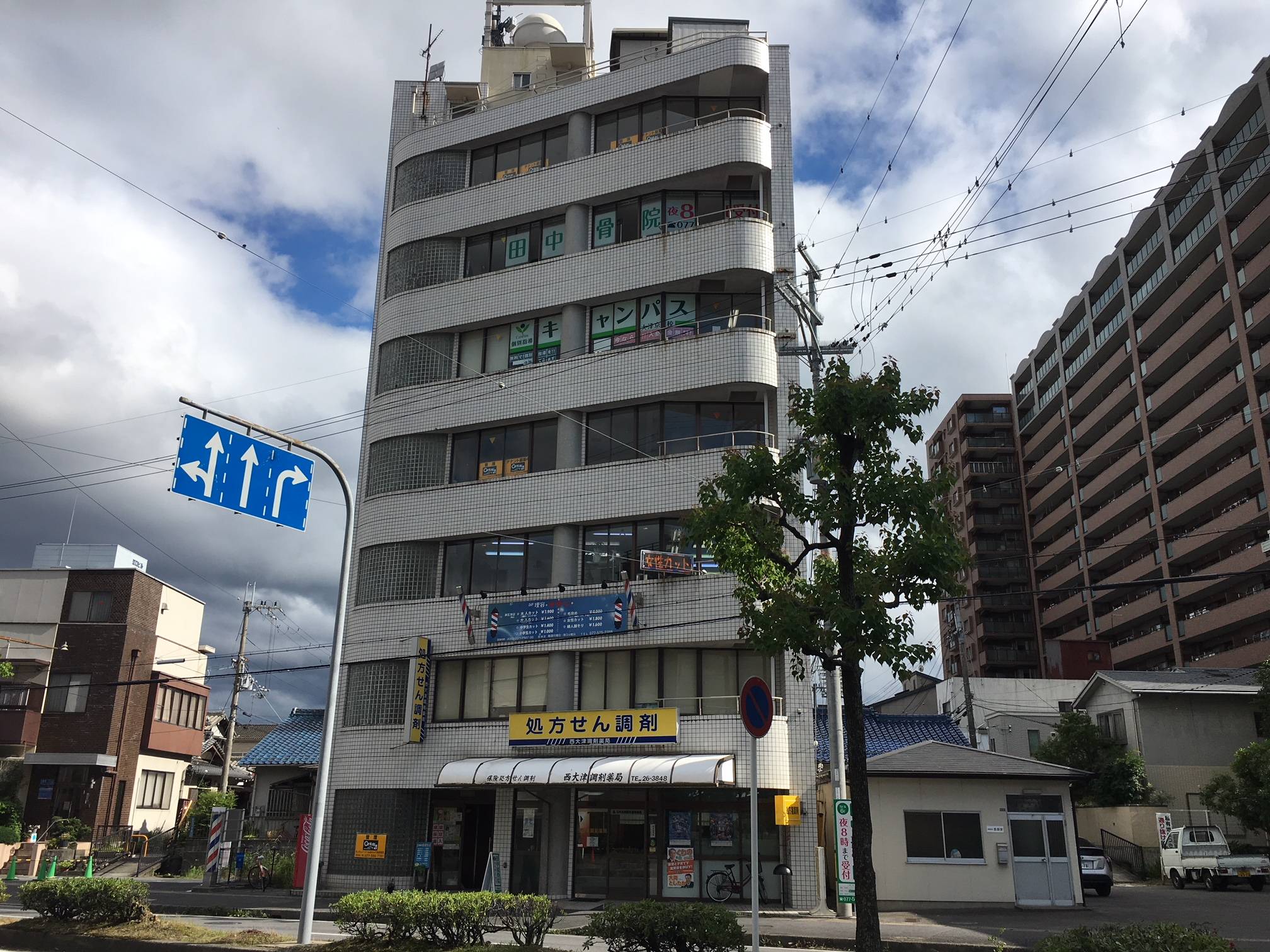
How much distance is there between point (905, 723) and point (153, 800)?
115 ft

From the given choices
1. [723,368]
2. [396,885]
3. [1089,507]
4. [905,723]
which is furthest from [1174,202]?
[396,885]

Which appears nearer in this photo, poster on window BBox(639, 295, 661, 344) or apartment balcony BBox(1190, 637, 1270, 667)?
poster on window BBox(639, 295, 661, 344)

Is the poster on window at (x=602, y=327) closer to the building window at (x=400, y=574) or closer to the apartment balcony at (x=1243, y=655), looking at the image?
the building window at (x=400, y=574)

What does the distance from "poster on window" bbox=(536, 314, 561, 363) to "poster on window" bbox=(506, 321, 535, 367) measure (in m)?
0.29

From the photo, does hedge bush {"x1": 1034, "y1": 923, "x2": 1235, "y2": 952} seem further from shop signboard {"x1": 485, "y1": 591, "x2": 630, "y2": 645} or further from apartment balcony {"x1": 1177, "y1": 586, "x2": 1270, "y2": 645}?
apartment balcony {"x1": 1177, "y1": 586, "x2": 1270, "y2": 645}

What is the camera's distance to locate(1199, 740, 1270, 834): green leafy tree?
34.1m

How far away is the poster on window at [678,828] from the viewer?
26.1 meters

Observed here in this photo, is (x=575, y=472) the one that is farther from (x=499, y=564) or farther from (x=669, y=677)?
(x=669, y=677)

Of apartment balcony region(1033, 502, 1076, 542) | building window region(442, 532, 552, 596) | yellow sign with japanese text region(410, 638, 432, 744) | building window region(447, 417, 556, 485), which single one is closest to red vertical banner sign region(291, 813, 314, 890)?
yellow sign with japanese text region(410, 638, 432, 744)

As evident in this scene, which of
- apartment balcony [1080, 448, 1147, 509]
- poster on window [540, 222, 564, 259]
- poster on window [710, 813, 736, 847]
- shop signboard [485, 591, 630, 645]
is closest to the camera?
poster on window [710, 813, 736, 847]

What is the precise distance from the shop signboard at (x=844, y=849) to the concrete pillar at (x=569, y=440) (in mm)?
12565

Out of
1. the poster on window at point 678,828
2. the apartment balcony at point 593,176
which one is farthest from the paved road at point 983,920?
the apartment balcony at point 593,176

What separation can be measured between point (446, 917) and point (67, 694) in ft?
127

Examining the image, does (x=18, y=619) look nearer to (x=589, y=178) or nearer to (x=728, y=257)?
(x=589, y=178)
